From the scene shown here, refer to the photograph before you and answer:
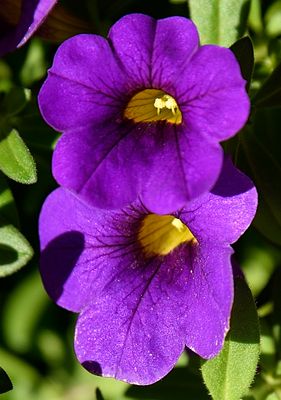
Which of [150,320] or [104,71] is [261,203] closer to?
[150,320]

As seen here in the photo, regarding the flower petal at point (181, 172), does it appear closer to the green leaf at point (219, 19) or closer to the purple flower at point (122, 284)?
the purple flower at point (122, 284)

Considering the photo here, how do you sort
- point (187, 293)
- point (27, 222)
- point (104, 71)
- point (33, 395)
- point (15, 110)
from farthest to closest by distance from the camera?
point (33, 395)
point (27, 222)
point (15, 110)
point (187, 293)
point (104, 71)

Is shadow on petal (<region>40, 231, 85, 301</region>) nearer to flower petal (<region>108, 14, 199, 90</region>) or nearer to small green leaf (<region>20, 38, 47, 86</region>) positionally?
flower petal (<region>108, 14, 199, 90</region>)

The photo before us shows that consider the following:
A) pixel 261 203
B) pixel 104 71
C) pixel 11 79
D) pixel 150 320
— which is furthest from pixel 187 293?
pixel 11 79

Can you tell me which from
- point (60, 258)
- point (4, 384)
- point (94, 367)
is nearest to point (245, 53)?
point (60, 258)

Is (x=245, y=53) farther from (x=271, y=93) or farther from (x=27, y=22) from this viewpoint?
(x=27, y=22)

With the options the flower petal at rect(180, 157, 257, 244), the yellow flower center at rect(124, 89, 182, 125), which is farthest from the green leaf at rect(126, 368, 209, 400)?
the yellow flower center at rect(124, 89, 182, 125)
